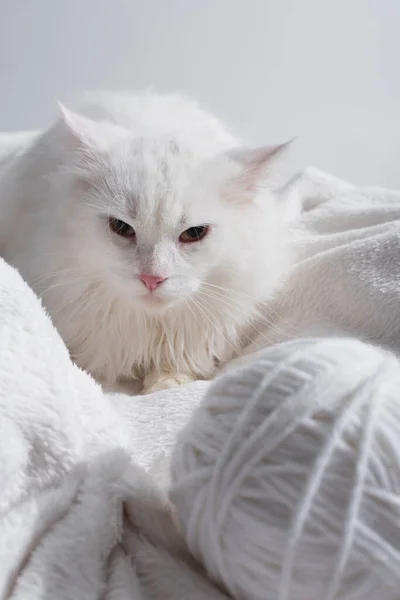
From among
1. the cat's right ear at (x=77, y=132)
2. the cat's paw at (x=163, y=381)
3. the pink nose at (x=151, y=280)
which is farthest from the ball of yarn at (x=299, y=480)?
the cat's right ear at (x=77, y=132)

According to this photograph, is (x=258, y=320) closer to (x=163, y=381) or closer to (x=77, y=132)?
(x=163, y=381)

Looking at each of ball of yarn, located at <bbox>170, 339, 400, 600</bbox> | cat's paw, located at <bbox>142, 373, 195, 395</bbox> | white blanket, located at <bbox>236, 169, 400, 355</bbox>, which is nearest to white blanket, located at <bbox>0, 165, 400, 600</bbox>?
ball of yarn, located at <bbox>170, 339, 400, 600</bbox>

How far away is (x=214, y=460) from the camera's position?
53 cm

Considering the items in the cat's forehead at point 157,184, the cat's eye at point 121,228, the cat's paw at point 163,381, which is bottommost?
the cat's paw at point 163,381

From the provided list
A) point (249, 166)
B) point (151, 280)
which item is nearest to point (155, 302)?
point (151, 280)

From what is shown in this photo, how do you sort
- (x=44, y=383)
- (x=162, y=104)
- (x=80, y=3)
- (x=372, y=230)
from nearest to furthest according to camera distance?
(x=44, y=383), (x=372, y=230), (x=162, y=104), (x=80, y=3)

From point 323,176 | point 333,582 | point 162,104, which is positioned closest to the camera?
point 333,582

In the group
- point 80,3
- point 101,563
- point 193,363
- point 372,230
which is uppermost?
point 80,3

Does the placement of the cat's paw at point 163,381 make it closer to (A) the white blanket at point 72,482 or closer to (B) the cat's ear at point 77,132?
(A) the white blanket at point 72,482

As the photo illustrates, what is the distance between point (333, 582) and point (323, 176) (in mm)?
1455

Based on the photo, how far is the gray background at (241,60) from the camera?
6.89 feet

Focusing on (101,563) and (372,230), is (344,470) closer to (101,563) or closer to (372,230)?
(101,563)

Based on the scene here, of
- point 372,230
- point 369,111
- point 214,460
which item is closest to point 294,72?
point 369,111

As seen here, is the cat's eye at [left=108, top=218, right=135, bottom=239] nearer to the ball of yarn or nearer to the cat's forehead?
the cat's forehead
